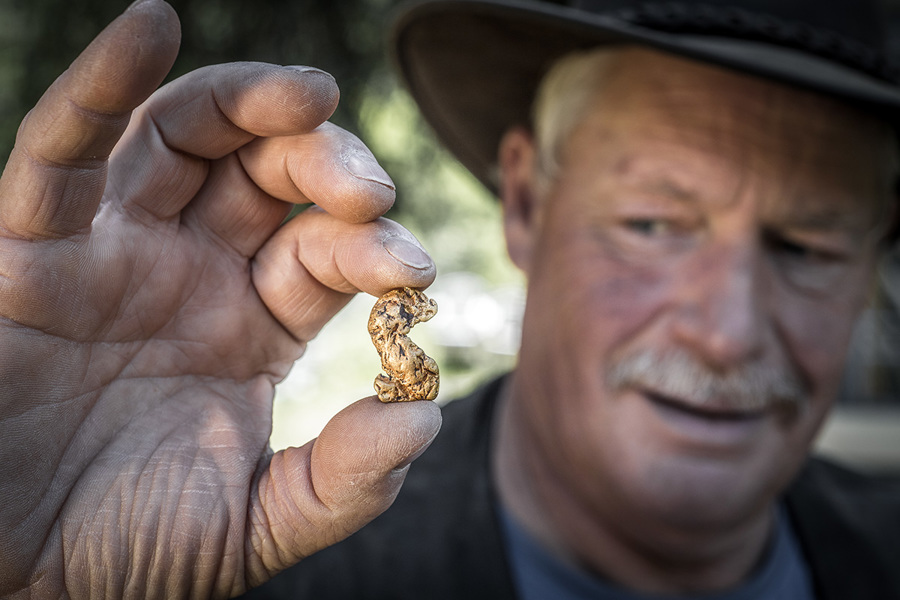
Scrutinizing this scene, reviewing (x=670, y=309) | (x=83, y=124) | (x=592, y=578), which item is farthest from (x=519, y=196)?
(x=83, y=124)

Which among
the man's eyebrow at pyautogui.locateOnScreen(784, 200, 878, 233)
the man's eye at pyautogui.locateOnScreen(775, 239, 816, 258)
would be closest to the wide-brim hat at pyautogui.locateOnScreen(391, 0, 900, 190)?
the man's eyebrow at pyautogui.locateOnScreen(784, 200, 878, 233)

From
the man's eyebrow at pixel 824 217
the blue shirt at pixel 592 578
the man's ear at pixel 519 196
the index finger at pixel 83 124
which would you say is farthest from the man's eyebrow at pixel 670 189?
the index finger at pixel 83 124

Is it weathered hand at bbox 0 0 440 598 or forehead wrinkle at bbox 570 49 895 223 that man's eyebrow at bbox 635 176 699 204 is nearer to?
forehead wrinkle at bbox 570 49 895 223

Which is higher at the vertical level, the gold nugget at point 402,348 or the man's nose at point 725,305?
the gold nugget at point 402,348

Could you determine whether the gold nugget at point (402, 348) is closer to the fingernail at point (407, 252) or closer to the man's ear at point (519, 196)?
the fingernail at point (407, 252)

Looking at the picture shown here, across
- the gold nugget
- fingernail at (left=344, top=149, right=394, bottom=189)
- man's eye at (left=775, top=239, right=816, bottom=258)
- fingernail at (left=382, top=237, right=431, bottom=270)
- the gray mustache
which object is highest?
fingernail at (left=344, top=149, right=394, bottom=189)

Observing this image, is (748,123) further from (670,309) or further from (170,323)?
(170,323)

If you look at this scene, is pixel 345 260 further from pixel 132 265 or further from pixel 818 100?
pixel 818 100
